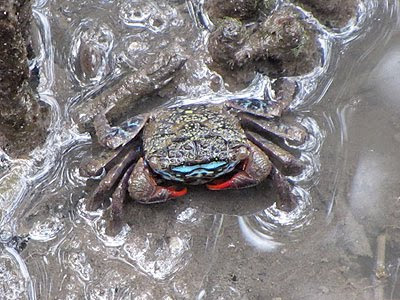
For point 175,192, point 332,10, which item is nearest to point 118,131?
point 175,192

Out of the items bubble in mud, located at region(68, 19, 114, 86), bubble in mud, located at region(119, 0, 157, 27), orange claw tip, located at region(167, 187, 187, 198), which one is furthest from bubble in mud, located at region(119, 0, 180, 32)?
orange claw tip, located at region(167, 187, 187, 198)

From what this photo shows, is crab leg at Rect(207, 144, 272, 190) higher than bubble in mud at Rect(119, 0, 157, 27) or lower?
lower

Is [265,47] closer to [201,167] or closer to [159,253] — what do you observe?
[201,167]

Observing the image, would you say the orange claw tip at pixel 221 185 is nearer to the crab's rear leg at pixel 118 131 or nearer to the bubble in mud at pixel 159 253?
the bubble in mud at pixel 159 253

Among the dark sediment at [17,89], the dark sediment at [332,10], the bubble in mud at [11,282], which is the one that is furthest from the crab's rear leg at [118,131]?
the dark sediment at [332,10]

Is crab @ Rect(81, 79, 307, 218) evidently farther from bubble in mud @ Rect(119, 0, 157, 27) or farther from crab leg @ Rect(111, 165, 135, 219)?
bubble in mud @ Rect(119, 0, 157, 27)

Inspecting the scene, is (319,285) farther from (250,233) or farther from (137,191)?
(137,191)

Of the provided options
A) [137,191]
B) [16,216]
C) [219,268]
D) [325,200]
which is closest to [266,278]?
[219,268]
